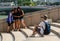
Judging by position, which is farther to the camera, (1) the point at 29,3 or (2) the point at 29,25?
(1) the point at 29,3

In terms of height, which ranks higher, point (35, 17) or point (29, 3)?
point (35, 17)

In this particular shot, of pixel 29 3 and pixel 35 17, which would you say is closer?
pixel 35 17

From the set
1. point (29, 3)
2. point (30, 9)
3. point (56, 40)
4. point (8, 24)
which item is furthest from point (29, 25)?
point (29, 3)

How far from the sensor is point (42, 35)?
39.4 feet

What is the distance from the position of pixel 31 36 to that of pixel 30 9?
9528 cm

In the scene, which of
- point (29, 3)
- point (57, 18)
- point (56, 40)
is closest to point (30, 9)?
point (29, 3)

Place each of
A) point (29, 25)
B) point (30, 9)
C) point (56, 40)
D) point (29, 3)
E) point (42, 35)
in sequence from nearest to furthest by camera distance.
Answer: point (56, 40) → point (42, 35) → point (29, 25) → point (30, 9) → point (29, 3)

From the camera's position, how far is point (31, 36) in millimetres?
12117

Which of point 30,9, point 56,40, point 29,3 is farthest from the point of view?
point 29,3

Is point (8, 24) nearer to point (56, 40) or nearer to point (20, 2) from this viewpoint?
point (56, 40)

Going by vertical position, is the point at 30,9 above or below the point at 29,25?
below

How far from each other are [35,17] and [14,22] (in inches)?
72.6

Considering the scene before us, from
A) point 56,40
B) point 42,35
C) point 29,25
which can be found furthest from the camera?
point 29,25

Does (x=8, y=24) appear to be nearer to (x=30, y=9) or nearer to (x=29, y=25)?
(x=29, y=25)
